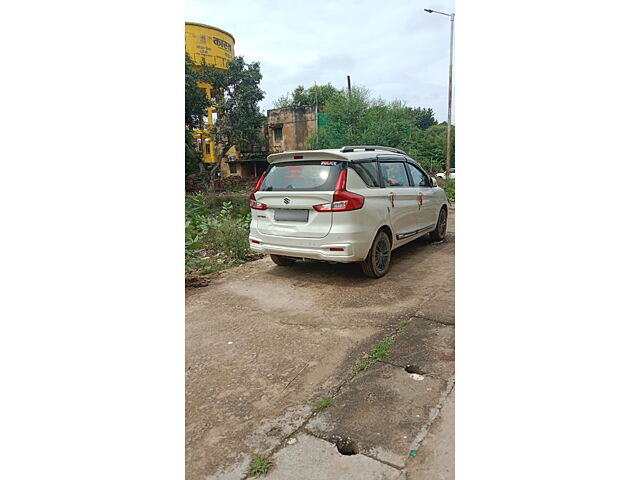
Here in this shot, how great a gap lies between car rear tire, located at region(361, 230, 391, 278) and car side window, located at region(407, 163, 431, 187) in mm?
1400

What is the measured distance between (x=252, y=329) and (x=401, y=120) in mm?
18135

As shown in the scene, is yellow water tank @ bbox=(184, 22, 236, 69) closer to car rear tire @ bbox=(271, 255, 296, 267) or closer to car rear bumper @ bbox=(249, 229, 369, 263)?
car rear tire @ bbox=(271, 255, 296, 267)

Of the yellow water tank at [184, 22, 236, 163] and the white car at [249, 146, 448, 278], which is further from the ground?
the yellow water tank at [184, 22, 236, 163]

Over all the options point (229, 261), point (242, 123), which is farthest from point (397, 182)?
point (242, 123)

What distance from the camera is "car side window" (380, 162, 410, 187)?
515 cm

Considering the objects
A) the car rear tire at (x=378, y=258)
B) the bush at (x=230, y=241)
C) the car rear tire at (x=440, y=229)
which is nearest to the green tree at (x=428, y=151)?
the car rear tire at (x=440, y=229)

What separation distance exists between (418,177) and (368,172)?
169 centimetres

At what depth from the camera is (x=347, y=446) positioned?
79.4 inches

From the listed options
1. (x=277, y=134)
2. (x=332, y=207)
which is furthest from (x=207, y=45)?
(x=332, y=207)

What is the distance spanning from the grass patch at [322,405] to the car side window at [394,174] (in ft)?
10.5

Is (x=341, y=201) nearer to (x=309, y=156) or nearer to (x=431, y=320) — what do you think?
(x=309, y=156)

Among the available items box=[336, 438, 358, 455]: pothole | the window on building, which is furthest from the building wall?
box=[336, 438, 358, 455]: pothole

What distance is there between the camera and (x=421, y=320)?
3572mm
